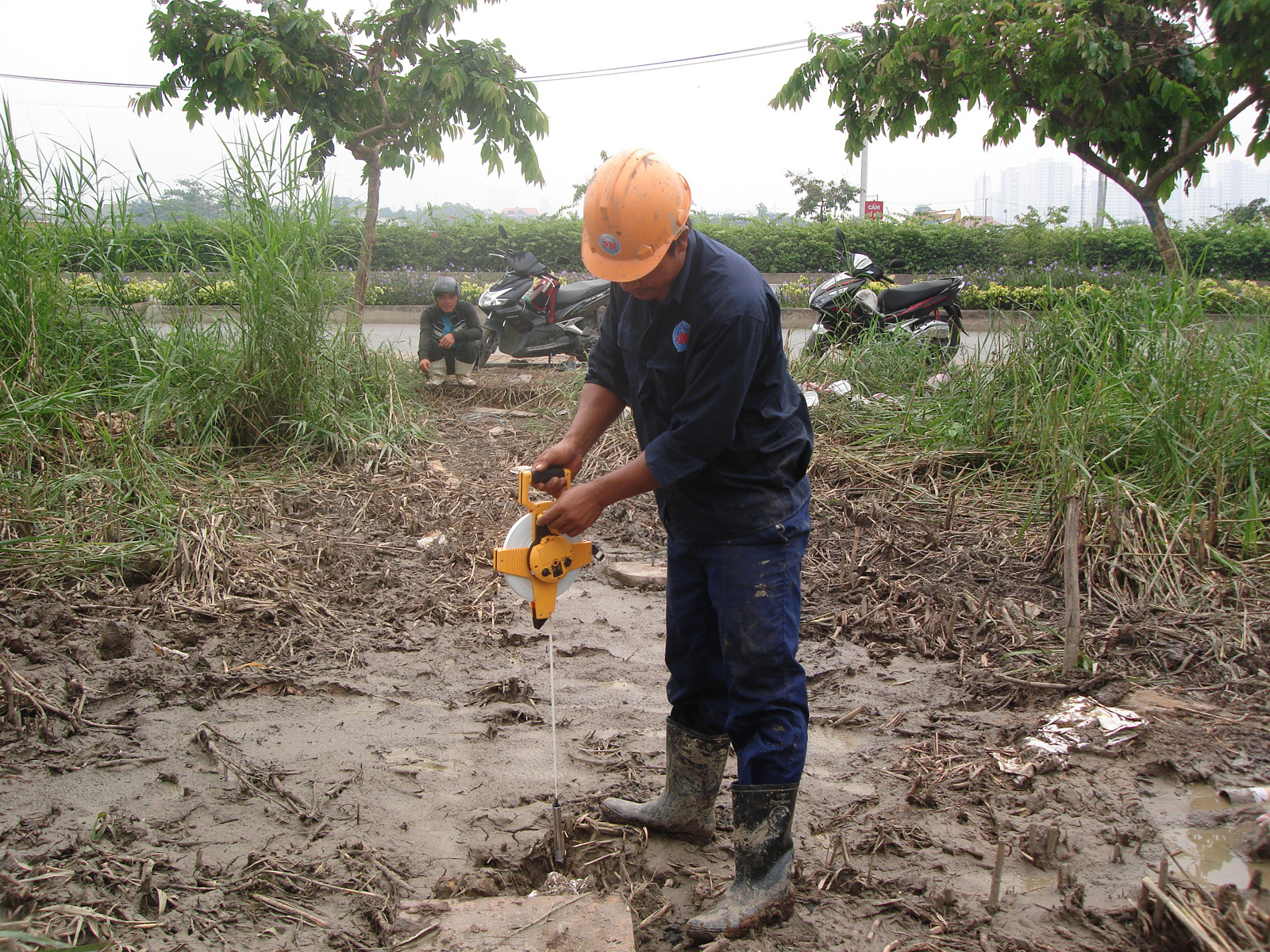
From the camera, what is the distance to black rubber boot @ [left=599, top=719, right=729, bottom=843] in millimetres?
2328

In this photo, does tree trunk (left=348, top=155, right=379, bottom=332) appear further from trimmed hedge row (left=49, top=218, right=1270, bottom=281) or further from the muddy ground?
trimmed hedge row (left=49, top=218, right=1270, bottom=281)

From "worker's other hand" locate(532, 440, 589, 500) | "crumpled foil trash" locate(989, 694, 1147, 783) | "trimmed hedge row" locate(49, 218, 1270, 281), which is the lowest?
"crumpled foil trash" locate(989, 694, 1147, 783)

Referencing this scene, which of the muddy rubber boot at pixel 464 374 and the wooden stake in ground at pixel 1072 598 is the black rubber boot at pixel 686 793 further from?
the muddy rubber boot at pixel 464 374

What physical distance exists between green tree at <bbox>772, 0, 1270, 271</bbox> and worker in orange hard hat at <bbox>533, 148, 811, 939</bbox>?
414 centimetres

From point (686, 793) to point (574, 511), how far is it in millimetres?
879

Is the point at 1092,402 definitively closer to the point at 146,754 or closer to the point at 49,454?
the point at 146,754

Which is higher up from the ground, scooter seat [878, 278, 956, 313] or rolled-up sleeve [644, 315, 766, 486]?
scooter seat [878, 278, 956, 313]

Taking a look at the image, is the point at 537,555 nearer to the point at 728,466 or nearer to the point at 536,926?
the point at 728,466

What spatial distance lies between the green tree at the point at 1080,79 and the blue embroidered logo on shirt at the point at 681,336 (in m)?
4.25

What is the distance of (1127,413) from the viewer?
4.16 meters

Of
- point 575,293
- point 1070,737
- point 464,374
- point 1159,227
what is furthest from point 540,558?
point 575,293

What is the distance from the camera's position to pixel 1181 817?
7.52 ft

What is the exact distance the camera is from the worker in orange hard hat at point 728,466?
6.34 feet

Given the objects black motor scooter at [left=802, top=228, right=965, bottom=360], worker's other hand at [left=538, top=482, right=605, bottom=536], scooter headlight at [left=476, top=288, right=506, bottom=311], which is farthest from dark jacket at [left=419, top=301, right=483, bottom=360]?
worker's other hand at [left=538, top=482, right=605, bottom=536]
